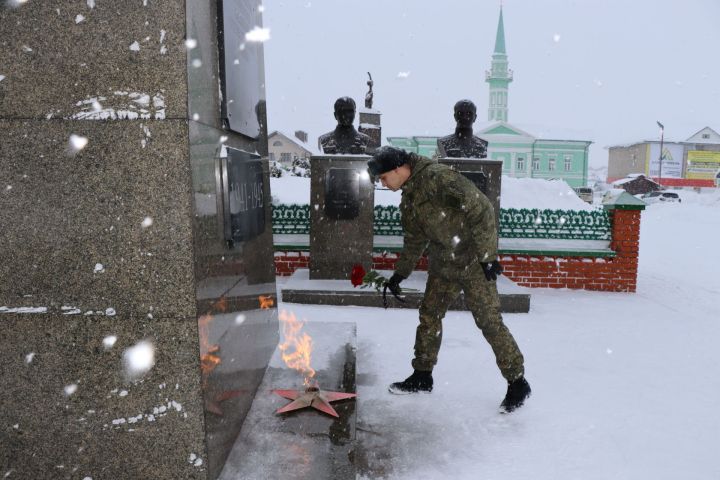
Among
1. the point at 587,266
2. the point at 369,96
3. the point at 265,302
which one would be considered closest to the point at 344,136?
the point at 265,302

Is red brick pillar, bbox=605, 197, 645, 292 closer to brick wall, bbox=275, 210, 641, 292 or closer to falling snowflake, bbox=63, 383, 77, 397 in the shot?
brick wall, bbox=275, 210, 641, 292

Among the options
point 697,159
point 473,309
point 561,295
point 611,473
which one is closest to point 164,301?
point 473,309

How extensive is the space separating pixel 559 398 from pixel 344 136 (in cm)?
422

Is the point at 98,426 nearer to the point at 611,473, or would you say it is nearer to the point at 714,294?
the point at 611,473

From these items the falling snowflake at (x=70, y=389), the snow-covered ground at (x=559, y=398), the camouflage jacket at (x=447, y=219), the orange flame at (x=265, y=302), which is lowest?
the snow-covered ground at (x=559, y=398)

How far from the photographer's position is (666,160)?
55.2m

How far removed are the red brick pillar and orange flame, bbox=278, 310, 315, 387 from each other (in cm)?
505

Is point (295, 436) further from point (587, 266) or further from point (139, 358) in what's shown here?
point (587, 266)

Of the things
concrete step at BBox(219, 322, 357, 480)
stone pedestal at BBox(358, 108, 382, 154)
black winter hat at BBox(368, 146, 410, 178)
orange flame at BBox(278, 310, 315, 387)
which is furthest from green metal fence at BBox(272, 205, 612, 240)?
stone pedestal at BBox(358, 108, 382, 154)

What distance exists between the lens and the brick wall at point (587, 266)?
280 inches

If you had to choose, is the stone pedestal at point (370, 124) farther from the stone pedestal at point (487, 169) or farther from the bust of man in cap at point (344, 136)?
the stone pedestal at point (487, 169)

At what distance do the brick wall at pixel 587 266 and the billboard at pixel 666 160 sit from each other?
186ft

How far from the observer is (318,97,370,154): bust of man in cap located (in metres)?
6.51

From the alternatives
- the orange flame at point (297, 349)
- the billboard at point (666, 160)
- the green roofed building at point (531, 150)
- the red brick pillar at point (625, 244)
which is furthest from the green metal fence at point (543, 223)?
the billboard at point (666, 160)
